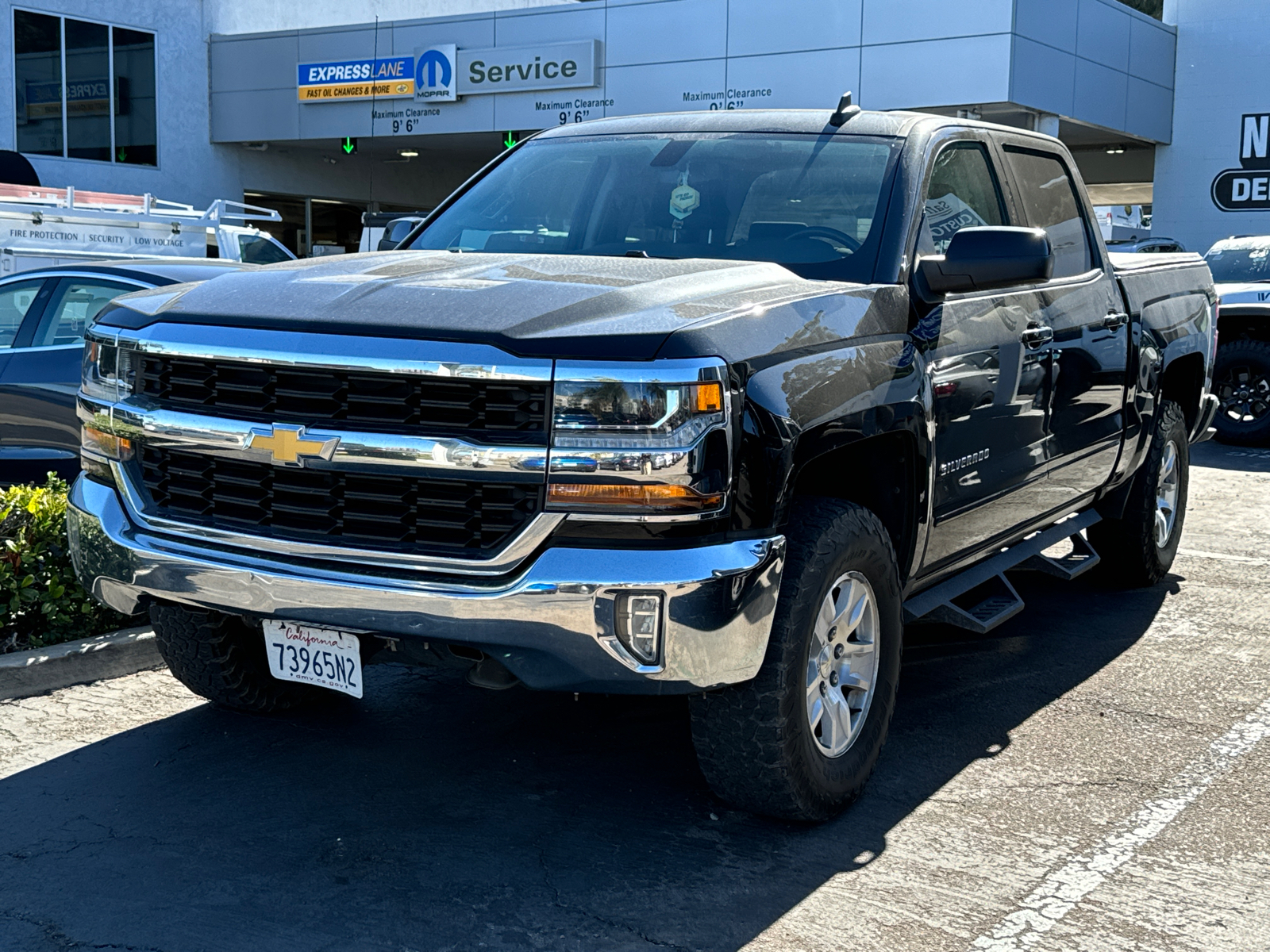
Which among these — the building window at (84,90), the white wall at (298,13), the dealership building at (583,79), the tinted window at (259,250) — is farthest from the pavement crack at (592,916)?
the white wall at (298,13)

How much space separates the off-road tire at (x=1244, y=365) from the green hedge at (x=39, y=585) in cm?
1079

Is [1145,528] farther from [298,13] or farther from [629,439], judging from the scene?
[298,13]

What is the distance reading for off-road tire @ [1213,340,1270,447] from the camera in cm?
1327

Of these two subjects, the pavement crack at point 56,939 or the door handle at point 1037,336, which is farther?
the door handle at point 1037,336

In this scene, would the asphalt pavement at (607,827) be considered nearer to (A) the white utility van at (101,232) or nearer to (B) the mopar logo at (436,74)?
(A) the white utility van at (101,232)

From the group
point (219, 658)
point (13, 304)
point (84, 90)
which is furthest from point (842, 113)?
point (84, 90)

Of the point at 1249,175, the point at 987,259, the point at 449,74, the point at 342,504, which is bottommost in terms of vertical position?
the point at 342,504

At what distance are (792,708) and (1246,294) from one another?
1133 centimetres

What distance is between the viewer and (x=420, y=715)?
4.90m

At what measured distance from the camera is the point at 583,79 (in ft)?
82.7

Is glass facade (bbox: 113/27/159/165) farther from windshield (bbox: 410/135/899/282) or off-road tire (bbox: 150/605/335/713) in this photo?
off-road tire (bbox: 150/605/335/713)

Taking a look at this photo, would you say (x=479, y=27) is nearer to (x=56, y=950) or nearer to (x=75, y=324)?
(x=75, y=324)

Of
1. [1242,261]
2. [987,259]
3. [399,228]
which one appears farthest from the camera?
[1242,261]

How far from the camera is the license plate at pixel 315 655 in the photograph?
3.65 m
